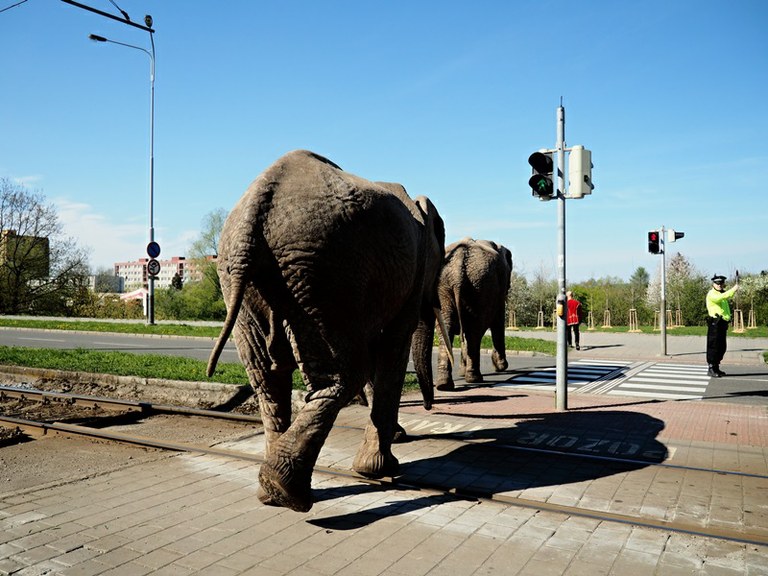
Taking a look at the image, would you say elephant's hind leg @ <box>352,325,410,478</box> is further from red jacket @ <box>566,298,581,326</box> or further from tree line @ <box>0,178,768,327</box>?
tree line @ <box>0,178,768,327</box>

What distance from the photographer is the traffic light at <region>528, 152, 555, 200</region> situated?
8.79 m

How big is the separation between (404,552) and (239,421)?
4547mm

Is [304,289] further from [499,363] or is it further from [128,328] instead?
[128,328]

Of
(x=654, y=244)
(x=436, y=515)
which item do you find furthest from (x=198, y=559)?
(x=654, y=244)

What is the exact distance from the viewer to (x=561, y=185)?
8.90 meters

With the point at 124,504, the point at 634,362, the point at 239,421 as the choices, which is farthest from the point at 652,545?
the point at 634,362

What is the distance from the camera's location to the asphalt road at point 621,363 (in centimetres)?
1134

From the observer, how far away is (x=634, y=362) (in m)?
16.1

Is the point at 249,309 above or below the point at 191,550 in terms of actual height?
above

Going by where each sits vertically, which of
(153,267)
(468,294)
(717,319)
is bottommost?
(717,319)

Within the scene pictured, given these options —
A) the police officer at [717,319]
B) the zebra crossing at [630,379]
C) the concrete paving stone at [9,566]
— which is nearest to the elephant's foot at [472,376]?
the zebra crossing at [630,379]

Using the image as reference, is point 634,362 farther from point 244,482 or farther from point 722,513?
point 244,482

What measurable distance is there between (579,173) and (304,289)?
615cm

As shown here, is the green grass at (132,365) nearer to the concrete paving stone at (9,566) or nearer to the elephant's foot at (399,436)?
the elephant's foot at (399,436)
